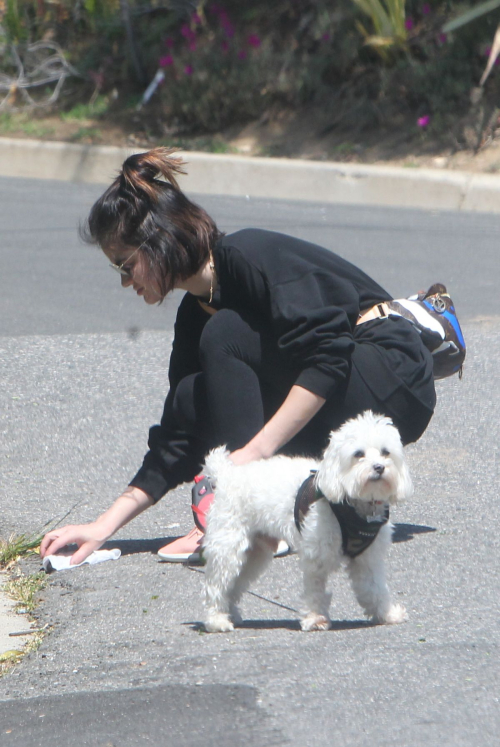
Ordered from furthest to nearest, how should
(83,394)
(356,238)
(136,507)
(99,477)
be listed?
(356,238) < (83,394) < (99,477) < (136,507)

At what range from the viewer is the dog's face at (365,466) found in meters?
2.38

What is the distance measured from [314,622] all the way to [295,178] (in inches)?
362

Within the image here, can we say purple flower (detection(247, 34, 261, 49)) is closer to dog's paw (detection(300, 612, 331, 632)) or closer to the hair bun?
the hair bun

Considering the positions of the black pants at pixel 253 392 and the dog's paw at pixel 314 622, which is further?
the black pants at pixel 253 392

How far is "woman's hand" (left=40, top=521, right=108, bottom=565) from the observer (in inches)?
128

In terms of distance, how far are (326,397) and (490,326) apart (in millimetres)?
3365

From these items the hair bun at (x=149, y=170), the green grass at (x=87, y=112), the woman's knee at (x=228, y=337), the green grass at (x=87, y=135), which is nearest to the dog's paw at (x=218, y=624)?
the woman's knee at (x=228, y=337)

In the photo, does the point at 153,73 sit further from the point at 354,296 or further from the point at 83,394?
the point at 354,296

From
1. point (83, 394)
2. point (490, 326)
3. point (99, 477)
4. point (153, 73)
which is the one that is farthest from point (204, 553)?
point (153, 73)

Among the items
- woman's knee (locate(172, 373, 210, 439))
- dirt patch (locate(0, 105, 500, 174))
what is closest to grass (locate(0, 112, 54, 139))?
dirt patch (locate(0, 105, 500, 174))

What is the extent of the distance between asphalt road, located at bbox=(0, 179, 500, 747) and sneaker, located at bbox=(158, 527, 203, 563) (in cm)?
5

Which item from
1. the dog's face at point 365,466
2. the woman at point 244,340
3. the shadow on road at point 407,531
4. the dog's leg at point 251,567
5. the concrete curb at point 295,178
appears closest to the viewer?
the dog's face at point 365,466

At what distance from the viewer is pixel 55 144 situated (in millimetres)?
13164

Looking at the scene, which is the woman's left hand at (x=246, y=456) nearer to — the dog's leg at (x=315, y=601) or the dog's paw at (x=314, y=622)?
the dog's leg at (x=315, y=601)
